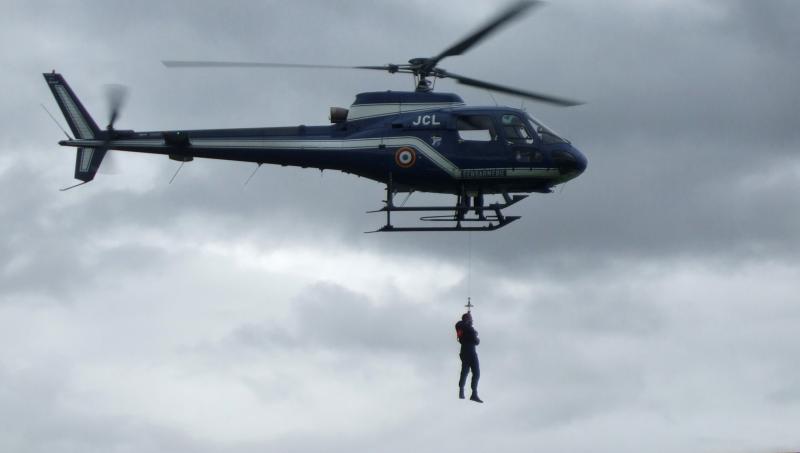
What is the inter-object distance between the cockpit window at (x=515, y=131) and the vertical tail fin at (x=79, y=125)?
38.1 feet

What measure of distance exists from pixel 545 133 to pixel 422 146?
11.3 feet

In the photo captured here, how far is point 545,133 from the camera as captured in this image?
125ft

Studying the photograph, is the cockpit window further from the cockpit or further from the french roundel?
the french roundel

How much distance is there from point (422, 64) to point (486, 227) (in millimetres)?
5123

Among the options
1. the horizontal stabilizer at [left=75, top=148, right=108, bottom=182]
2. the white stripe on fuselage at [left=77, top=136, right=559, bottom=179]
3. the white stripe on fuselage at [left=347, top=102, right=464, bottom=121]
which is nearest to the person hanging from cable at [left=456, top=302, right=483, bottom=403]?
the white stripe on fuselage at [left=77, top=136, right=559, bottom=179]

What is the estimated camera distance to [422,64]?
38.7m

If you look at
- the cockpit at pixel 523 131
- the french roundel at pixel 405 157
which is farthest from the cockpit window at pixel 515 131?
the french roundel at pixel 405 157

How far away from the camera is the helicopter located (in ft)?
123

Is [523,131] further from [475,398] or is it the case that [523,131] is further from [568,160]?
[475,398]

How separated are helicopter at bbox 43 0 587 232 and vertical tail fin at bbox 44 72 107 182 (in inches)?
29.0

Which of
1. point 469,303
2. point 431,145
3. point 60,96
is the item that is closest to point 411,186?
point 431,145

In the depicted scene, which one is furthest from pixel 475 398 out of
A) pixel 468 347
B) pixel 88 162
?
pixel 88 162

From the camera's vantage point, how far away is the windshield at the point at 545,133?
37.9m

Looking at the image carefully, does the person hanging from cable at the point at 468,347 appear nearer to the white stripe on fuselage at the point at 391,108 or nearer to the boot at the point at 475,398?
the boot at the point at 475,398
